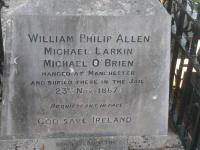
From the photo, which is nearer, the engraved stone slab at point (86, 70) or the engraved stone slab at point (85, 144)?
the engraved stone slab at point (86, 70)

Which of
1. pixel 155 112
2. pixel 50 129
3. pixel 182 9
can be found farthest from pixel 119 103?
pixel 182 9

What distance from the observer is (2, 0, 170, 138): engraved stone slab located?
292 cm

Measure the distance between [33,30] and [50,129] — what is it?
2.77 feet

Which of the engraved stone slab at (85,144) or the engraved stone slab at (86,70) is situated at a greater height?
the engraved stone slab at (86,70)

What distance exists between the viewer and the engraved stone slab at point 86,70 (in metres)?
2.92

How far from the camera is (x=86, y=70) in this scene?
3.11m

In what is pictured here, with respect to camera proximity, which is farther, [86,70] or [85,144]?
[85,144]

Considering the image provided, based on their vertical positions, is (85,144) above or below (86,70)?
below

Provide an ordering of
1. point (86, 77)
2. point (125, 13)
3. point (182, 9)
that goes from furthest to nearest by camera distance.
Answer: point (182, 9), point (86, 77), point (125, 13)

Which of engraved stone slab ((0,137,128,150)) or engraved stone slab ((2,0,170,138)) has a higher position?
engraved stone slab ((2,0,170,138))

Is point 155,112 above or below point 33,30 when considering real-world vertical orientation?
below

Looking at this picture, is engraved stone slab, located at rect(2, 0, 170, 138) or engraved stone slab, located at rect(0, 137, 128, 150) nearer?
engraved stone slab, located at rect(2, 0, 170, 138)

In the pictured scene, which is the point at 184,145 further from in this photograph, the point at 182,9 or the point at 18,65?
the point at 18,65

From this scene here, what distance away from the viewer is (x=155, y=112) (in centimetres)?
332
